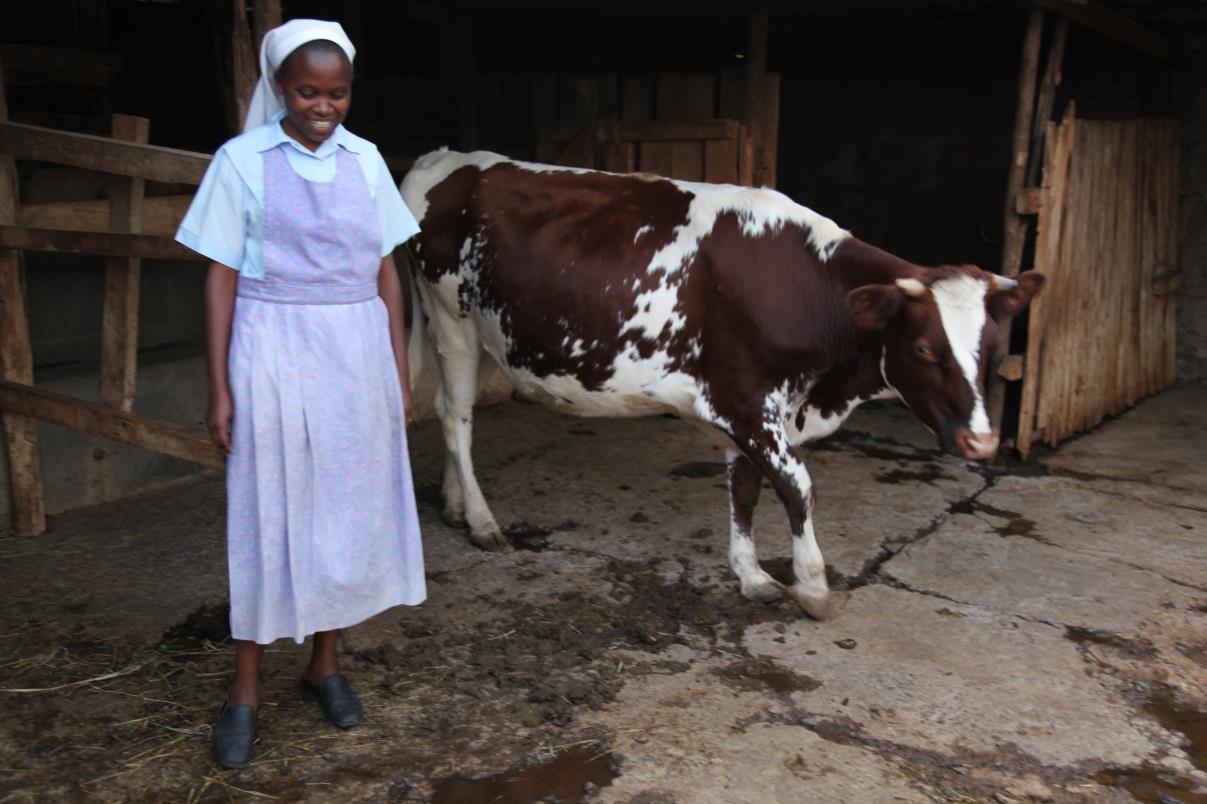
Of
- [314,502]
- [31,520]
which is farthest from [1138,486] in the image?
[31,520]

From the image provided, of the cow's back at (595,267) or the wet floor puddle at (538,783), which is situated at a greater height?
the cow's back at (595,267)

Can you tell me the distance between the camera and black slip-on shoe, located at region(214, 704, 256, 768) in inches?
114

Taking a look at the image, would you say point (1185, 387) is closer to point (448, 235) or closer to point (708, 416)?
point (708, 416)

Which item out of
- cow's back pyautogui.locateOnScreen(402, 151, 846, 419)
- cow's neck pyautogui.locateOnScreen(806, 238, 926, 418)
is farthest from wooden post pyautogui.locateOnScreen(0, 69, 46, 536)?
cow's neck pyautogui.locateOnScreen(806, 238, 926, 418)

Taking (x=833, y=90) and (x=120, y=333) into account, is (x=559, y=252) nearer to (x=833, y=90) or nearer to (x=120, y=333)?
(x=120, y=333)

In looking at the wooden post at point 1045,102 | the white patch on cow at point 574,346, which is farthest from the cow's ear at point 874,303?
the wooden post at point 1045,102

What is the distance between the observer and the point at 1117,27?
612 cm

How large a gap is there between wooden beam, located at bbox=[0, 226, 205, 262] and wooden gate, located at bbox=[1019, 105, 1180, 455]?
436 cm

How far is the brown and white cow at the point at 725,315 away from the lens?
12.2 feet

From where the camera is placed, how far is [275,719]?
316 centimetres

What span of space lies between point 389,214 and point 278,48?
531 mm

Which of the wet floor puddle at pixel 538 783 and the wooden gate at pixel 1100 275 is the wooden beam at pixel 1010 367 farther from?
the wet floor puddle at pixel 538 783

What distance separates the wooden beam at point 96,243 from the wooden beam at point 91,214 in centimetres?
24

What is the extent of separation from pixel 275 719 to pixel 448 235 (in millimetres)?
2287
